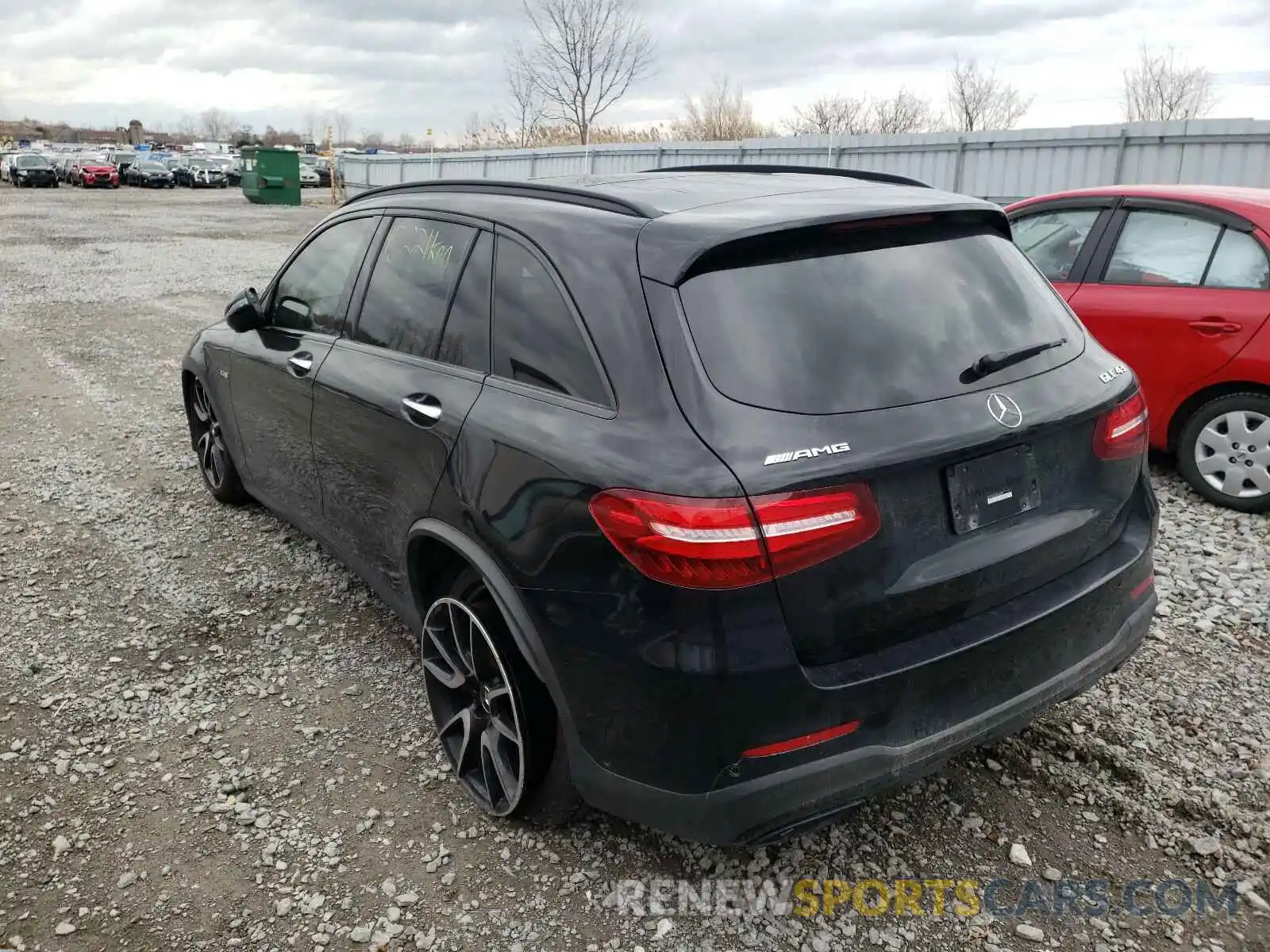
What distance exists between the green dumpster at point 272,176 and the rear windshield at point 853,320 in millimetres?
38489

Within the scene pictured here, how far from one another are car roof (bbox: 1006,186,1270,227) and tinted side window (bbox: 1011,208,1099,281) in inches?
4.7

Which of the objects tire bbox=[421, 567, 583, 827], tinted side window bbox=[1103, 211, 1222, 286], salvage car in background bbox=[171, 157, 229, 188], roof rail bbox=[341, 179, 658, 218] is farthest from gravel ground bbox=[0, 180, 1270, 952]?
salvage car in background bbox=[171, 157, 229, 188]

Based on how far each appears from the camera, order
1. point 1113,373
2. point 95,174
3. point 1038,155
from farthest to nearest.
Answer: point 95,174
point 1038,155
point 1113,373

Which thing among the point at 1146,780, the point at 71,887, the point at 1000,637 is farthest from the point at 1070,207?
the point at 71,887

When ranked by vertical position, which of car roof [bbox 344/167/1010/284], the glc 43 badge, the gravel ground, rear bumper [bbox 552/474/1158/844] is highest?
car roof [bbox 344/167/1010/284]

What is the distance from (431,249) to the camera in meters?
3.30

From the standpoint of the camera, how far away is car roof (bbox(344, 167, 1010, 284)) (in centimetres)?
243

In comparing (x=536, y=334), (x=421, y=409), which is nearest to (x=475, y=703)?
(x=421, y=409)

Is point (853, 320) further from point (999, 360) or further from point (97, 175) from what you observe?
point (97, 175)

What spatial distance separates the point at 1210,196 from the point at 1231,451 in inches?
56.9

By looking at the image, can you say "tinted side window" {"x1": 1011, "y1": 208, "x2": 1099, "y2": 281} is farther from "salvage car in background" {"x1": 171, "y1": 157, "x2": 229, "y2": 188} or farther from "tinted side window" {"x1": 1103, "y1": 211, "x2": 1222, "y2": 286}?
"salvage car in background" {"x1": 171, "y1": 157, "x2": 229, "y2": 188}

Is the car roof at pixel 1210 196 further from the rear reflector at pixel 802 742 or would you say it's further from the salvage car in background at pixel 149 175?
the salvage car in background at pixel 149 175

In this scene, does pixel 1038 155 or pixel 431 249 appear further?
pixel 1038 155

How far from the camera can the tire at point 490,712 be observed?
2.68m
